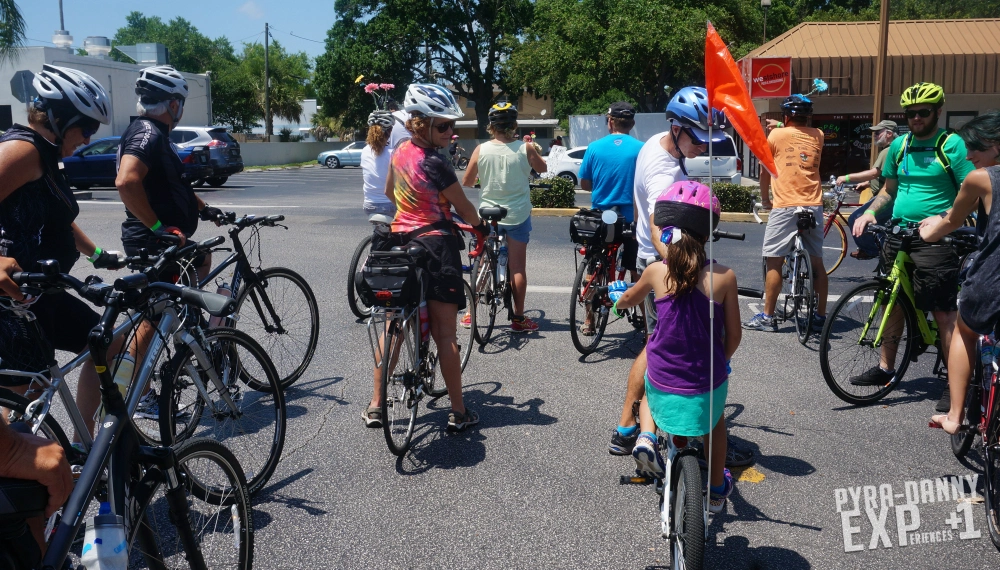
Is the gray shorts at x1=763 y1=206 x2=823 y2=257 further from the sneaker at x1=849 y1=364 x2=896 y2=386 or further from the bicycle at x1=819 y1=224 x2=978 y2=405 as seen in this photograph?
the sneaker at x1=849 y1=364 x2=896 y2=386

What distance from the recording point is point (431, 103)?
15.3 feet

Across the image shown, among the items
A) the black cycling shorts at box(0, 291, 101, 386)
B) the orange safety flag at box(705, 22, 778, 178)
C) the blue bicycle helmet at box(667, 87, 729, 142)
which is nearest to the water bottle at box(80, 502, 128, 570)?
the black cycling shorts at box(0, 291, 101, 386)

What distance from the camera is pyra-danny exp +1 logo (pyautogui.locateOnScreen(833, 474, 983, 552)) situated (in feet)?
12.5

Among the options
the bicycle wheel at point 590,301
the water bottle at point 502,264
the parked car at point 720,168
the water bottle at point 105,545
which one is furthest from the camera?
the parked car at point 720,168

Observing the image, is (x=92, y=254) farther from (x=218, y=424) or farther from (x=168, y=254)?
(x=218, y=424)

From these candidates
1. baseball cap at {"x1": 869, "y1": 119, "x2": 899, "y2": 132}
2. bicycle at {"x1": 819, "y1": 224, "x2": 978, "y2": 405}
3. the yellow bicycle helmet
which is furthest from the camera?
baseball cap at {"x1": 869, "y1": 119, "x2": 899, "y2": 132}

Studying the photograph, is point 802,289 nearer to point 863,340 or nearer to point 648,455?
point 863,340

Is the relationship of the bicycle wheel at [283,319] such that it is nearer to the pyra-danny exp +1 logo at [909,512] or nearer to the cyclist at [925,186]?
the pyra-danny exp +1 logo at [909,512]

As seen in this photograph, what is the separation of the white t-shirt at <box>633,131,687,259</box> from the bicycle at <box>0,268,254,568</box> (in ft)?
9.31

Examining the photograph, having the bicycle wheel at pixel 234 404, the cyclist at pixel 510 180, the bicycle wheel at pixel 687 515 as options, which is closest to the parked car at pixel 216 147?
the cyclist at pixel 510 180

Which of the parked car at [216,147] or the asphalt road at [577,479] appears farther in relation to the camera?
the parked car at [216,147]

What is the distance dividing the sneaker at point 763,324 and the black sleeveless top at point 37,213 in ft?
18.1

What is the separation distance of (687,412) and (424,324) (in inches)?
75.7

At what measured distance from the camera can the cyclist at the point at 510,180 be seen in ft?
22.8
